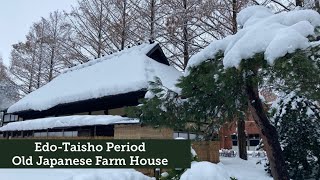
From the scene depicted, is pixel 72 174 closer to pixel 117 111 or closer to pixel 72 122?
pixel 72 122

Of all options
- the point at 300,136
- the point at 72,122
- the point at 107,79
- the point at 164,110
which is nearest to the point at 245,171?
the point at 300,136

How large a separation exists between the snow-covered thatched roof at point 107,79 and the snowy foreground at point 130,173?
Answer: 5.13 m

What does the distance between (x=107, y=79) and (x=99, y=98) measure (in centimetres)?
140

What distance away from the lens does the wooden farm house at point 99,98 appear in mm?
12766

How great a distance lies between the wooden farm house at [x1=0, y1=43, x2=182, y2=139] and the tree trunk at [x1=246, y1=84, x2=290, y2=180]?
670cm

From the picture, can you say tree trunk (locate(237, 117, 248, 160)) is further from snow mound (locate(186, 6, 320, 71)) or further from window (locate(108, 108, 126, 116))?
snow mound (locate(186, 6, 320, 71))

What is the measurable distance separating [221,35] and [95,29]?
10141 millimetres

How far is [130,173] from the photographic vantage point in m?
6.53

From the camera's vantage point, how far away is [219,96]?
15.9 feet

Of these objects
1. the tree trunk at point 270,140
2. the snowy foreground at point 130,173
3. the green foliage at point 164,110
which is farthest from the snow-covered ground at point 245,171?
the green foliage at point 164,110

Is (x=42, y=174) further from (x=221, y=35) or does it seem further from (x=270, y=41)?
(x=221, y=35)

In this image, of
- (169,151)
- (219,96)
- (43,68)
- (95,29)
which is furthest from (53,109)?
(219,96)

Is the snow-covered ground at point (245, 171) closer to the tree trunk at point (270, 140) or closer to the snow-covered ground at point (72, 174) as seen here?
the snow-covered ground at point (72, 174)

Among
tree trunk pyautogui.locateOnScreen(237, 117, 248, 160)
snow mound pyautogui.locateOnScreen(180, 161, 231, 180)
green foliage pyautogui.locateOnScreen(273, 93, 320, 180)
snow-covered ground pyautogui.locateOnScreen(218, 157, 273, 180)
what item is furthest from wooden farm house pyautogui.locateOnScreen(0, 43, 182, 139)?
snow mound pyautogui.locateOnScreen(180, 161, 231, 180)
